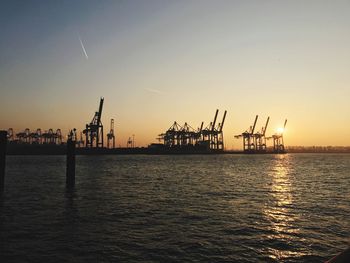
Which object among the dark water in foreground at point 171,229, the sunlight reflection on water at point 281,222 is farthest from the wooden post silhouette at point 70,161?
the sunlight reflection on water at point 281,222

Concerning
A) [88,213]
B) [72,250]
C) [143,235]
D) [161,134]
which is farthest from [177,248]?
[161,134]

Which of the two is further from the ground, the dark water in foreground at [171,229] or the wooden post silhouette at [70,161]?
the wooden post silhouette at [70,161]

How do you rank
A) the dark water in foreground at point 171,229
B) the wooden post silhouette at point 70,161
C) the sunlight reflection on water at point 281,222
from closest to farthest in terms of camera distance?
the dark water in foreground at point 171,229 < the sunlight reflection on water at point 281,222 < the wooden post silhouette at point 70,161

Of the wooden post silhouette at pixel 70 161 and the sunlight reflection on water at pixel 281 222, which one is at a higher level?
the wooden post silhouette at pixel 70 161

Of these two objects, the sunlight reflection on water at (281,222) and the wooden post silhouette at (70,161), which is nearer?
the sunlight reflection on water at (281,222)

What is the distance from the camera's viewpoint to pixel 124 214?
14.6 m

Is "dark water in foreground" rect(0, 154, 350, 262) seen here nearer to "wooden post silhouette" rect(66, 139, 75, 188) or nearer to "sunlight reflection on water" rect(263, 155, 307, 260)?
"sunlight reflection on water" rect(263, 155, 307, 260)

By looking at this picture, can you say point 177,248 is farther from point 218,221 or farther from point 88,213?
point 88,213

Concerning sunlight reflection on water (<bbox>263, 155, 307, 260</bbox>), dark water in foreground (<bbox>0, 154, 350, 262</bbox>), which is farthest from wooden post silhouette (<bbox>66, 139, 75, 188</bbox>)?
sunlight reflection on water (<bbox>263, 155, 307, 260</bbox>)

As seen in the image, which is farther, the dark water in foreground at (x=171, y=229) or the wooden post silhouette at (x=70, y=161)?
the wooden post silhouette at (x=70, y=161)

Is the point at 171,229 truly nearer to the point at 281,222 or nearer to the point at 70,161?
the point at 281,222

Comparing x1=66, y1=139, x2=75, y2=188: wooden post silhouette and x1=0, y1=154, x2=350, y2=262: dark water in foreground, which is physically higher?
x1=66, y1=139, x2=75, y2=188: wooden post silhouette

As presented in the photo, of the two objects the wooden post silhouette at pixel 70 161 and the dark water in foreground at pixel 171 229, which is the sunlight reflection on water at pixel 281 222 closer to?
the dark water in foreground at pixel 171 229

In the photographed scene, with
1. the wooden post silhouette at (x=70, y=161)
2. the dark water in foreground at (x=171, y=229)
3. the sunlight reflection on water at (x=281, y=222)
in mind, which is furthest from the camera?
the wooden post silhouette at (x=70, y=161)
